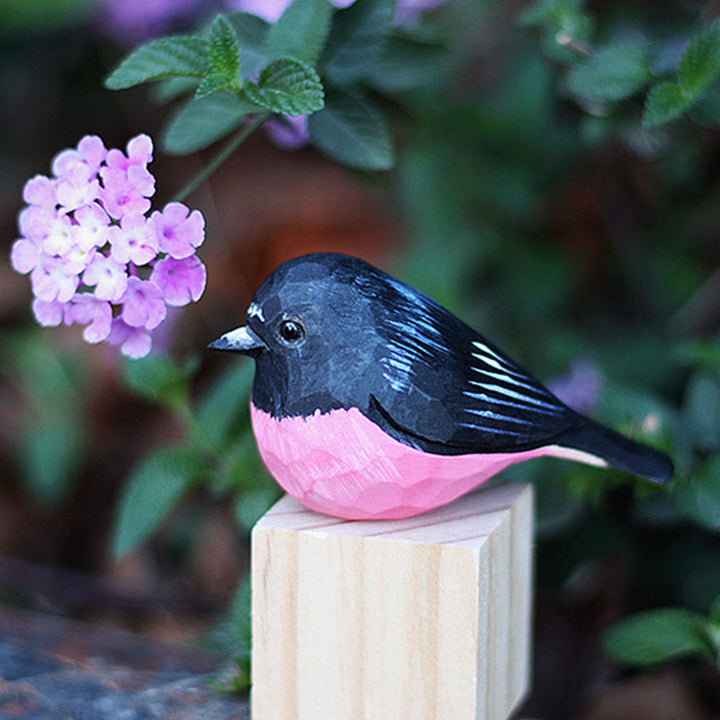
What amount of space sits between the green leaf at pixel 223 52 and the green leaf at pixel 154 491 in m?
0.55

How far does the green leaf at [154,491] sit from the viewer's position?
1.22 m

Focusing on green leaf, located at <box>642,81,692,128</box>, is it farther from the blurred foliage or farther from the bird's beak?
the blurred foliage

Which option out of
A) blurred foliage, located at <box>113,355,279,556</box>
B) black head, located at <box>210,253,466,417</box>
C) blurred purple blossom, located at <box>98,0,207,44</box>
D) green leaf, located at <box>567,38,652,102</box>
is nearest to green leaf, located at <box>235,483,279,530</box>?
blurred foliage, located at <box>113,355,279,556</box>

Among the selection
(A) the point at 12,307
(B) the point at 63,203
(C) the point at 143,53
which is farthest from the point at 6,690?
(A) the point at 12,307

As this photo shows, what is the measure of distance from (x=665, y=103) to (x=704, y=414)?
43 centimetres

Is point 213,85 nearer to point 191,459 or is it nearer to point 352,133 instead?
point 352,133

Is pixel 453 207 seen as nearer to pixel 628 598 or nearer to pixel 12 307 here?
pixel 628 598

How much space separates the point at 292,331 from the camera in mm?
915

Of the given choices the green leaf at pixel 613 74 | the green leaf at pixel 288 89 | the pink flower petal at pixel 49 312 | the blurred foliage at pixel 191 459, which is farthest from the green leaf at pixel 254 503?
the green leaf at pixel 613 74

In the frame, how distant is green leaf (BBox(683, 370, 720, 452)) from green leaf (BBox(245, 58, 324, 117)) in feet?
2.24

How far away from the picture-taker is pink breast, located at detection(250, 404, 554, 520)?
2.93ft

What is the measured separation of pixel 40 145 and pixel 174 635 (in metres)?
1.41

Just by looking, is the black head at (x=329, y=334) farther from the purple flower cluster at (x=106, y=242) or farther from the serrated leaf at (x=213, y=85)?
the serrated leaf at (x=213, y=85)

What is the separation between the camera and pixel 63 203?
87 centimetres
